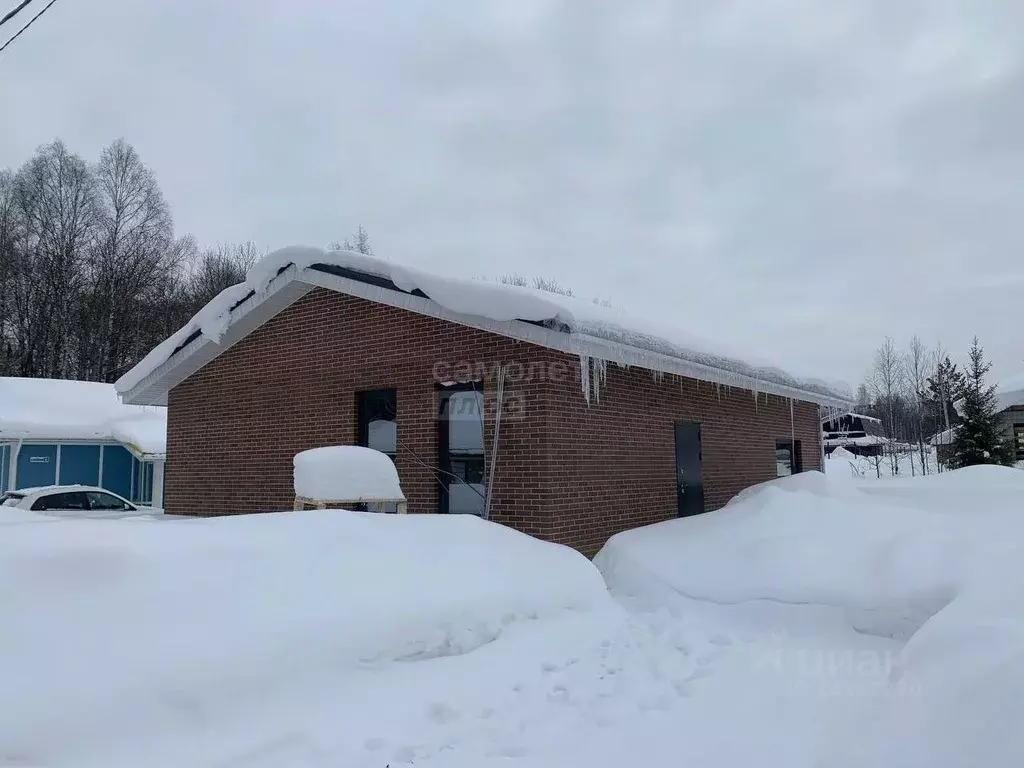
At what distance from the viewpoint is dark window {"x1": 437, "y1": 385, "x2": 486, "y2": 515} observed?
8.41 meters

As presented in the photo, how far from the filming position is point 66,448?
2294cm

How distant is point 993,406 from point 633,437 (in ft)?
67.9

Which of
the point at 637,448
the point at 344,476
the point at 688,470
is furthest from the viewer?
the point at 688,470

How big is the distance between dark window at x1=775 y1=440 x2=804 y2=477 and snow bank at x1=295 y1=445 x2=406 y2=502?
9.77m

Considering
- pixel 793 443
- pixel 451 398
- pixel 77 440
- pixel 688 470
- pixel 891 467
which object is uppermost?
pixel 77 440

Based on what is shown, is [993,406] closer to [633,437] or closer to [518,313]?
[633,437]

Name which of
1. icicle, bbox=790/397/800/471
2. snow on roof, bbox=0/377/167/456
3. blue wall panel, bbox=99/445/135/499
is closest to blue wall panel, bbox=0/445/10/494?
snow on roof, bbox=0/377/167/456

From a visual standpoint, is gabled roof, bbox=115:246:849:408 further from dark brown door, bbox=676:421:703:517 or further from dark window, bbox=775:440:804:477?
dark window, bbox=775:440:804:477

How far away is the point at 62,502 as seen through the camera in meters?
Result: 16.9

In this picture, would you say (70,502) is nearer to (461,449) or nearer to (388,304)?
(388,304)

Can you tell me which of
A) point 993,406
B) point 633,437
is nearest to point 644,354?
point 633,437

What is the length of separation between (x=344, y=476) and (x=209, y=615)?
133 inches

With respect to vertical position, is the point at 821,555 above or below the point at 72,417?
below

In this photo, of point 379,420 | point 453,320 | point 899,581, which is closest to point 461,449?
point 379,420
